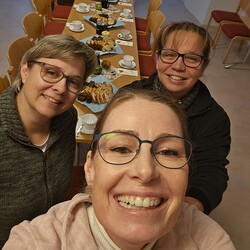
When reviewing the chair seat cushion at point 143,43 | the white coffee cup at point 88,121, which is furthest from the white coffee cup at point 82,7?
the white coffee cup at point 88,121

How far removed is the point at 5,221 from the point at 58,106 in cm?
66

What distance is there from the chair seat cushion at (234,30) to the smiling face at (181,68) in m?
3.33

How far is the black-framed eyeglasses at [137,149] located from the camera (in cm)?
86

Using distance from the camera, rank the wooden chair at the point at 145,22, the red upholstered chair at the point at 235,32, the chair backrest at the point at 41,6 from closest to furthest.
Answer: the chair backrest at the point at 41,6, the wooden chair at the point at 145,22, the red upholstered chair at the point at 235,32

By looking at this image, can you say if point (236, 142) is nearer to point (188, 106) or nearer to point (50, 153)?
point (188, 106)

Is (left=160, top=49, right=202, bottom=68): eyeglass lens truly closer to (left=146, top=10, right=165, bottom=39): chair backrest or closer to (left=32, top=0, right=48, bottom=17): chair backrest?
(left=146, top=10, right=165, bottom=39): chair backrest

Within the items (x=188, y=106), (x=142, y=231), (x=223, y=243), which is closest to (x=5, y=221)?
(x=142, y=231)

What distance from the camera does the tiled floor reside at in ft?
8.71

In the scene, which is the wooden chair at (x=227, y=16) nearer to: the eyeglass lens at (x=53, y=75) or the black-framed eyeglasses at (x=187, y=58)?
the black-framed eyeglasses at (x=187, y=58)

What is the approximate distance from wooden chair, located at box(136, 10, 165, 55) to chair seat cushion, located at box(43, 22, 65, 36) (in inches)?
41.1

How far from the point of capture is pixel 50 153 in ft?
4.85

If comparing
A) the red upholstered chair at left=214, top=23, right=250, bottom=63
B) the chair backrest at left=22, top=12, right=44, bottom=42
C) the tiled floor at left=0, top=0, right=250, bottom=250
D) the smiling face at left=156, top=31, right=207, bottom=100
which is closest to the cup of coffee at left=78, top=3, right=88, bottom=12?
the chair backrest at left=22, top=12, right=44, bottom=42

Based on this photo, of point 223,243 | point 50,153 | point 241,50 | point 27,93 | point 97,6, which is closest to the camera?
point 223,243

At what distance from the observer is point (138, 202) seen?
0.82 metres
